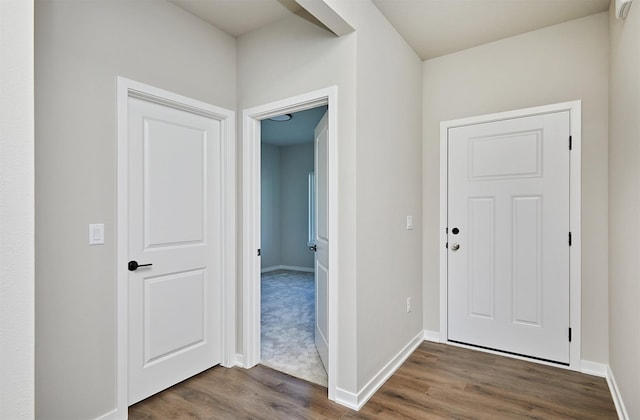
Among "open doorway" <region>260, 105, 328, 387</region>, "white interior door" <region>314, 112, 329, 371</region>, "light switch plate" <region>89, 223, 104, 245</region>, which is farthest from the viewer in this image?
"open doorway" <region>260, 105, 328, 387</region>

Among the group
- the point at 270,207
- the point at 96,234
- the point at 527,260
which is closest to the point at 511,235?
the point at 527,260

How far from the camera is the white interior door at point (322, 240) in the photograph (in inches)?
101

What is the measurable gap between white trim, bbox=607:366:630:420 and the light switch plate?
10.1 ft

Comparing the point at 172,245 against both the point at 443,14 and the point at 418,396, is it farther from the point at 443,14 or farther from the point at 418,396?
the point at 443,14

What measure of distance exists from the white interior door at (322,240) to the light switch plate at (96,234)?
1.44m

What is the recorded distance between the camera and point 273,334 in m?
3.30

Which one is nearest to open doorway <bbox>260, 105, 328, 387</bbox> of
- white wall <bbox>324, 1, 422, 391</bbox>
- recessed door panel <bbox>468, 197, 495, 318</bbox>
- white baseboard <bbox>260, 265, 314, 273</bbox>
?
white baseboard <bbox>260, 265, 314, 273</bbox>

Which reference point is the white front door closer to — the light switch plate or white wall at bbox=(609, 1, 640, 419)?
white wall at bbox=(609, 1, 640, 419)

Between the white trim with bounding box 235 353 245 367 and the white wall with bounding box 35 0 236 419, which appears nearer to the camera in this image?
the white wall with bounding box 35 0 236 419

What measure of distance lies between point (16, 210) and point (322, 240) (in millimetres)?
1974

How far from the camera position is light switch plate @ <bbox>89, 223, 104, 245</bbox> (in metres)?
1.85

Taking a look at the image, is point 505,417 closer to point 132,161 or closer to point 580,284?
point 580,284

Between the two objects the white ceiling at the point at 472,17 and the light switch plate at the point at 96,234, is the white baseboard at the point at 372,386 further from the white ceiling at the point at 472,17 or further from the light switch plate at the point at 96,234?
the white ceiling at the point at 472,17

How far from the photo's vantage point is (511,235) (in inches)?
110
